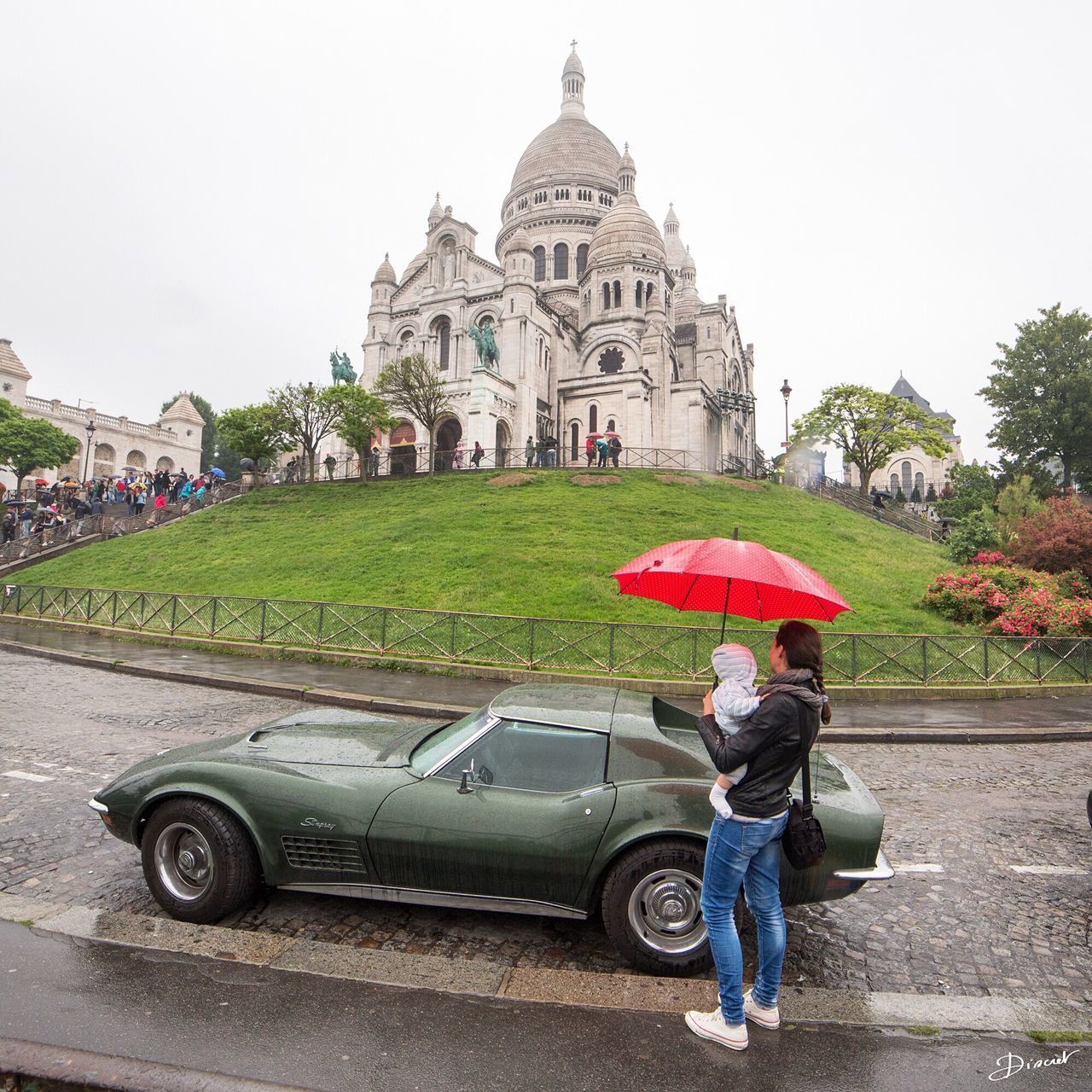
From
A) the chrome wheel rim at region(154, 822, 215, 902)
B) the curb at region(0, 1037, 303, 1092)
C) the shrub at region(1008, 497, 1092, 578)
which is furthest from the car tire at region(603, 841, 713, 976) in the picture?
the shrub at region(1008, 497, 1092, 578)

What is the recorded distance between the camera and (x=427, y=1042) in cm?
288

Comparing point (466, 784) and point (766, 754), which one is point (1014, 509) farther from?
point (466, 784)

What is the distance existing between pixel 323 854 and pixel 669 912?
193 cm

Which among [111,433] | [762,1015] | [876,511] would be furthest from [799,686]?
[111,433]

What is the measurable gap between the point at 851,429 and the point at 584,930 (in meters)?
45.3

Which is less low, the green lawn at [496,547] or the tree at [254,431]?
the tree at [254,431]

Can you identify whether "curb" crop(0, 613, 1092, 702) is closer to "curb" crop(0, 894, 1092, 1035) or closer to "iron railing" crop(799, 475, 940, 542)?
"curb" crop(0, 894, 1092, 1035)

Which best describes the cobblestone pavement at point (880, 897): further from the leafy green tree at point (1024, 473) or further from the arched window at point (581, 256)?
the arched window at point (581, 256)

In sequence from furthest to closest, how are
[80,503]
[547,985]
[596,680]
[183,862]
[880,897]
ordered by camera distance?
[80,503]
[596,680]
[880,897]
[183,862]
[547,985]

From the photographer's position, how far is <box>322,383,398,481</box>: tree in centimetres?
3378

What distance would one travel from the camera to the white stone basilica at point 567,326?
44938 millimetres

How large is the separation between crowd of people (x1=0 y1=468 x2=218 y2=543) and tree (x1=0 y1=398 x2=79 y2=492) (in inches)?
200

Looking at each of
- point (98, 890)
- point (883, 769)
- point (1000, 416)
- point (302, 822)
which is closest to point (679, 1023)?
point (302, 822)

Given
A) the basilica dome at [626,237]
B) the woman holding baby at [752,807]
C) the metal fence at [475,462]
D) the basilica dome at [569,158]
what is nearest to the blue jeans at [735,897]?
the woman holding baby at [752,807]
